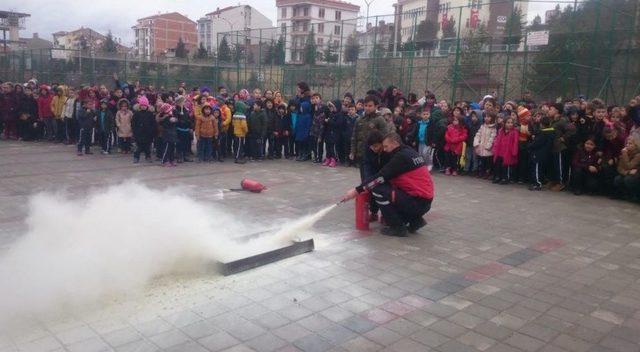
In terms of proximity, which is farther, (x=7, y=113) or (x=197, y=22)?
(x=197, y=22)

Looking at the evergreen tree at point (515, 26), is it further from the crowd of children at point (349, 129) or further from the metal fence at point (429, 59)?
the crowd of children at point (349, 129)

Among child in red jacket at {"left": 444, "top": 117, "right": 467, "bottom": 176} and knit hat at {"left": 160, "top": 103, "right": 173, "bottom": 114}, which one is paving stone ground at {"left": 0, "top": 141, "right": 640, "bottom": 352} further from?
knit hat at {"left": 160, "top": 103, "right": 173, "bottom": 114}

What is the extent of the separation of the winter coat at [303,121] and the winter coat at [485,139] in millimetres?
4774

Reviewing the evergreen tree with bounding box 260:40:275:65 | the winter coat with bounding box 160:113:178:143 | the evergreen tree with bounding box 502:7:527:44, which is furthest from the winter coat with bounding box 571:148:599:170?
the evergreen tree with bounding box 260:40:275:65

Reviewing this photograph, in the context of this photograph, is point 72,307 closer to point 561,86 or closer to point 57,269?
point 57,269

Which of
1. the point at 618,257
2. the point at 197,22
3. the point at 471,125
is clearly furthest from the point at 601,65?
the point at 197,22

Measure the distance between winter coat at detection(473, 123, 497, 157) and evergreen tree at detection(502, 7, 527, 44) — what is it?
35.3 feet

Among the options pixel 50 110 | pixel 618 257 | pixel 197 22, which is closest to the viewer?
pixel 618 257

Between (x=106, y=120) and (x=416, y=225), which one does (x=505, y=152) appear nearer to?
(x=416, y=225)

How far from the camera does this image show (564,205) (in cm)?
966

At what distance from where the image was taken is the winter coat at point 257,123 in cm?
1438

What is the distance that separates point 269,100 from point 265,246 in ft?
29.2

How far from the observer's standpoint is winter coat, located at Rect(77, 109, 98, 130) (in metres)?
14.3

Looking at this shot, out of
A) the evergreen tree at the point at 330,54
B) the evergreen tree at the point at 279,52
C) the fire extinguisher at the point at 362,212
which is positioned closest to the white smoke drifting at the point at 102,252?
the fire extinguisher at the point at 362,212
